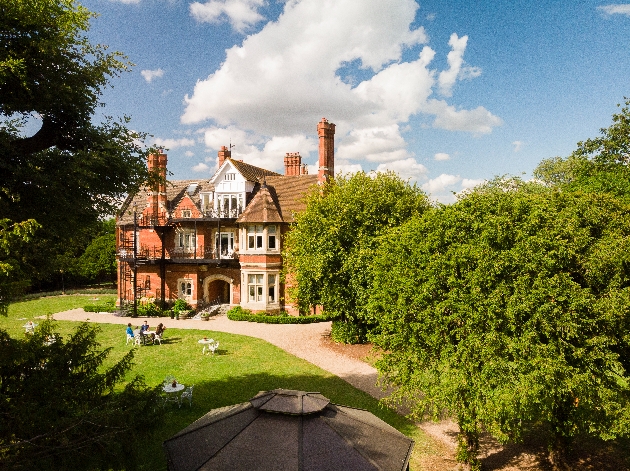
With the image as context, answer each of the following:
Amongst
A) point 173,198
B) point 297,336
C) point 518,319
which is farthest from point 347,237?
point 173,198

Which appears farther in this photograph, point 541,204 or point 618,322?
point 541,204

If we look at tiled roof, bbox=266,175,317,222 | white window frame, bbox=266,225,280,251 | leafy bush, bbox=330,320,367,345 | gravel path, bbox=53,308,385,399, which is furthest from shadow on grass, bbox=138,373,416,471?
tiled roof, bbox=266,175,317,222

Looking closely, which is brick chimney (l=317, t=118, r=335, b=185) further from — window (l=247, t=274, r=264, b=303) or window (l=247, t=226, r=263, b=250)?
window (l=247, t=274, r=264, b=303)

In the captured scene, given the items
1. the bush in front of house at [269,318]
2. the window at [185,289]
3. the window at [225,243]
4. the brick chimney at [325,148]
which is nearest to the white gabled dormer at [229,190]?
the window at [225,243]

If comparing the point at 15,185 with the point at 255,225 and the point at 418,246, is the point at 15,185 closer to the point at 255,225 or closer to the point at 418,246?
the point at 418,246

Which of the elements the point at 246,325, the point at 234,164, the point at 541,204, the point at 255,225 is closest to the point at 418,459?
the point at 541,204

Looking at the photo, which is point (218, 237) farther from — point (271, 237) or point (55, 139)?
point (55, 139)
